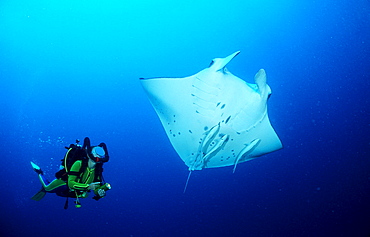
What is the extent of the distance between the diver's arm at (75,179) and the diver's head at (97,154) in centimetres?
18

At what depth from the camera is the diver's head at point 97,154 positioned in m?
→ 2.44

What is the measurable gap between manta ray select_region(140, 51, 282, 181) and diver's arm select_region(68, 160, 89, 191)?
1.20 meters

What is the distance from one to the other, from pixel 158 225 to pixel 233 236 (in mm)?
3025

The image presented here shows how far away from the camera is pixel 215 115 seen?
8.06 ft

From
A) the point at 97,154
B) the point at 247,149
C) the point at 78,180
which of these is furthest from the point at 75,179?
the point at 247,149

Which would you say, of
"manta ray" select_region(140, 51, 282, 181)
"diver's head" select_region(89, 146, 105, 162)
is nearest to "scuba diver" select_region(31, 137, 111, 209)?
"diver's head" select_region(89, 146, 105, 162)

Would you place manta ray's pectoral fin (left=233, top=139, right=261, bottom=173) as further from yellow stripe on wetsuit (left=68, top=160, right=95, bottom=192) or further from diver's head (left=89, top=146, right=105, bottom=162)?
yellow stripe on wetsuit (left=68, top=160, right=95, bottom=192)

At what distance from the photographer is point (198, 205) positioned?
8406 mm

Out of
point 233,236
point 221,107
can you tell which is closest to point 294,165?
point 233,236

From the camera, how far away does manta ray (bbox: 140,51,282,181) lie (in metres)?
2.27

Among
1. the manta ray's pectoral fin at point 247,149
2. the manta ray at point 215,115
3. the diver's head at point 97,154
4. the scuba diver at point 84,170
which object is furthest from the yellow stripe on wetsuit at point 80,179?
the manta ray's pectoral fin at point 247,149

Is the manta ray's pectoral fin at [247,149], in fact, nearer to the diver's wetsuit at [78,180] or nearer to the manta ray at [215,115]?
the manta ray at [215,115]

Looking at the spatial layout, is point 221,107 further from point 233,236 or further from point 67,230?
point 67,230

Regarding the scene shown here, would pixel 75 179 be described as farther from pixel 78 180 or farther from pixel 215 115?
pixel 215 115
